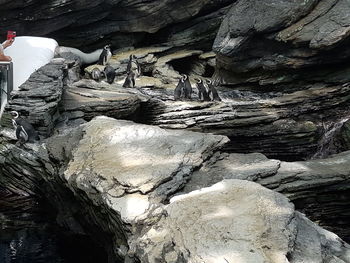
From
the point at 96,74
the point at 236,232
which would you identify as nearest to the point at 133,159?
the point at 236,232

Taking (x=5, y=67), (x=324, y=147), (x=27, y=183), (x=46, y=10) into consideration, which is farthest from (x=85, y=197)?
(x=46, y=10)

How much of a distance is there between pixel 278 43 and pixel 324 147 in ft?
11.1

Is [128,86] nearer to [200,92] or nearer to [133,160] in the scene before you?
[200,92]

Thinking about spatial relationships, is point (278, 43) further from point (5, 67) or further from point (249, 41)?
point (5, 67)

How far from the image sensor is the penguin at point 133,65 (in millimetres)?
16562

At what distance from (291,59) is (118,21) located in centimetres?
721

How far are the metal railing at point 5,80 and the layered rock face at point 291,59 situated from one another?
575cm

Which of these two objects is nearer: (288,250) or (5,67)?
(288,250)

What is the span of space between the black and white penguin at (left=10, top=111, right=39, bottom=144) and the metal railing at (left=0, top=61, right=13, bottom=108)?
1.85 meters

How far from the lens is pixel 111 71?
15.6 meters

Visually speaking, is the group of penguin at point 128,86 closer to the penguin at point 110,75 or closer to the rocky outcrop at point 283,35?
the penguin at point 110,75

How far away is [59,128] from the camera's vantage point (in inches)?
431

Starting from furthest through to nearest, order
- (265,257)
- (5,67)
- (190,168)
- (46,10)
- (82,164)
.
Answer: (46,10), (5,67), (82,164), (190,168), (265,257)

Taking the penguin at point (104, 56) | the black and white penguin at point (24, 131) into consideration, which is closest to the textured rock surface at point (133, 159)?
the black and white penguin at point (24, 131)
